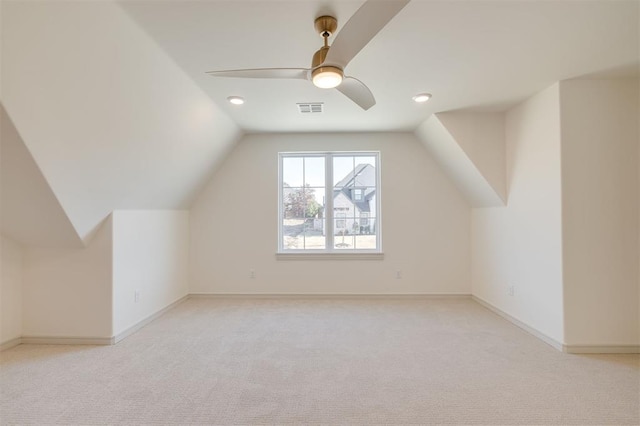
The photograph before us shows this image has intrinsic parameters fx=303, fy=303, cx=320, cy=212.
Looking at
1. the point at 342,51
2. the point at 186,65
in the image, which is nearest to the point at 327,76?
the point at 342,51

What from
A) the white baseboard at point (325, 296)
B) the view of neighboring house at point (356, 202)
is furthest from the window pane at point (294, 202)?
the white baseboard at point (325, 296)

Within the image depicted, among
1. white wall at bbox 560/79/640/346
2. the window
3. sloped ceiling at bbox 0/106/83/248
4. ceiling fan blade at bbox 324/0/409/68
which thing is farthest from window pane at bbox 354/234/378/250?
sloped ceiling at bbox 0/106/83/248

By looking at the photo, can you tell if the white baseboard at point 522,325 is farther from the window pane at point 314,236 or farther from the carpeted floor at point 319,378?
the window pane at point 314,236

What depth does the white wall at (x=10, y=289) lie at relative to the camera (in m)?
2.68

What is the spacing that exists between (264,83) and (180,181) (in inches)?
68.0

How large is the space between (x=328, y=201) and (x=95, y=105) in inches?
120

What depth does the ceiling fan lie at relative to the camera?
51.9 inches

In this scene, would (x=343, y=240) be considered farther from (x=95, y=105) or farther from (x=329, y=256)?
(x=95, y=105)

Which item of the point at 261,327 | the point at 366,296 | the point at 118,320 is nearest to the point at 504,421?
the point at 261,327

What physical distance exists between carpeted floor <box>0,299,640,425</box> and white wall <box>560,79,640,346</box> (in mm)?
310

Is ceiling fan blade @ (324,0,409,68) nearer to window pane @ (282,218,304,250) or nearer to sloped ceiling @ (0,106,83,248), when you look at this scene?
sloped ceiling @ (0,106,83,248)

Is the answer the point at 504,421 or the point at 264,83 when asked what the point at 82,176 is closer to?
the point at 264,83

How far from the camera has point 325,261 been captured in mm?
4383

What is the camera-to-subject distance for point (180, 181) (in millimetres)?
3650
